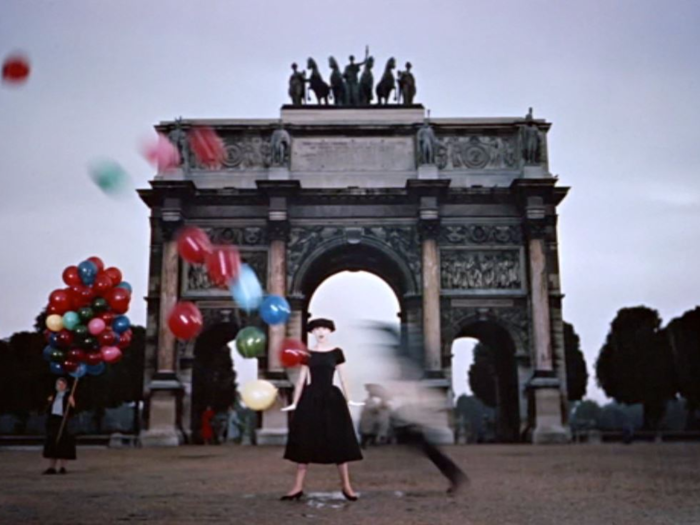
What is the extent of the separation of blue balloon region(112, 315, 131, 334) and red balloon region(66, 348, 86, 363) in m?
0.75

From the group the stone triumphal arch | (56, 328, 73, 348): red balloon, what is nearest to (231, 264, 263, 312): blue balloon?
(56, 328, 73, 348): red balloon

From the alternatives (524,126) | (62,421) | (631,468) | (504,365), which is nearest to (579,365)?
(504,365)

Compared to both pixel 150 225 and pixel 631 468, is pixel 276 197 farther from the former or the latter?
pixel 631 468

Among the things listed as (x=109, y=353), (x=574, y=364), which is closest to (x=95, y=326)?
(x=109, y=353)

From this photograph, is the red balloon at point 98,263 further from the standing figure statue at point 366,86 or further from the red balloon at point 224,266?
the standing figure statue at point 366,86

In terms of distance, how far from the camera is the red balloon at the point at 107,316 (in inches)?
591

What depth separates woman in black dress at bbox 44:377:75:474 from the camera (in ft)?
43.8

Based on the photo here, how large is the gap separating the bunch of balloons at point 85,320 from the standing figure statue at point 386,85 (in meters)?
19.6

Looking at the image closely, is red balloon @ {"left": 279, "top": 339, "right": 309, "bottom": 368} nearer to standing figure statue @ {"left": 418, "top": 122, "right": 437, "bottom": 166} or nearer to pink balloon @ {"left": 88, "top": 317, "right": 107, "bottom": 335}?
pink balloon @ {"left": 88, "top": 317, "right": 107, "bottom": 335}

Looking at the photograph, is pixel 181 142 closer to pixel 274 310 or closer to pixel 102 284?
pixel 102 284

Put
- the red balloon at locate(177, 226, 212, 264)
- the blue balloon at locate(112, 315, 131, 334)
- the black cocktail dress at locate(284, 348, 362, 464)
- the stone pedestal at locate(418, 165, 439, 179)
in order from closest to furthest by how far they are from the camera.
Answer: the black cocktail dress at locate(284, 348, 362, 464) < the red balloon at locate(177, 226, 212, 264) < the blue balloon at locate(112, 315, 131, 334) < the stone pedestal at locate(418, 165, 439, 179)

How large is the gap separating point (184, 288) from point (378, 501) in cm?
2324

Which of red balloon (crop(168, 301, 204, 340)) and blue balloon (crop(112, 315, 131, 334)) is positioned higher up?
blue balloon (crop(112, 315, 131, 334))

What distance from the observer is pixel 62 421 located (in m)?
13.6
